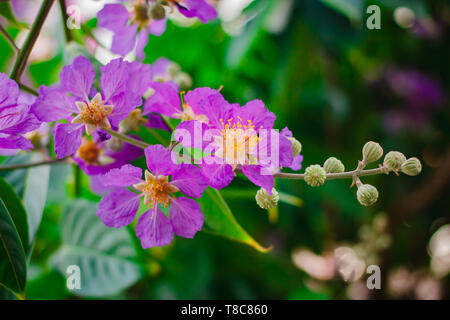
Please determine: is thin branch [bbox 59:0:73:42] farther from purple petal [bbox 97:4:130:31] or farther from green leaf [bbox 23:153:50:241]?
green leaf [bbox 23:153:50:241]

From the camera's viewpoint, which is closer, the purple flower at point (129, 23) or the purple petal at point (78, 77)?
the purple petal at point (78, 77)

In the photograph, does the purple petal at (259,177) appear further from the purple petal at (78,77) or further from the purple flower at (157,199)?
the purple petal at (78,77)

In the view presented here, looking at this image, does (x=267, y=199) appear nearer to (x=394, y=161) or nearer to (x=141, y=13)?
(x=394, y=161)

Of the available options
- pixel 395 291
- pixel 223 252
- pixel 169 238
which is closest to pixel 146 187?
pixel 169 238

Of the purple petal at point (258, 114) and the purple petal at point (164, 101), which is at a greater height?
the purple petal at point (164, 101)

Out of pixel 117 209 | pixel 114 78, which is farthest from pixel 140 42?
pixel 117 209

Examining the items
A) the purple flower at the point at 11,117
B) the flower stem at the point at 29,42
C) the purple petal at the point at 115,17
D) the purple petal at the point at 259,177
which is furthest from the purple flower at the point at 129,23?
the purple petal at the point at 259,177

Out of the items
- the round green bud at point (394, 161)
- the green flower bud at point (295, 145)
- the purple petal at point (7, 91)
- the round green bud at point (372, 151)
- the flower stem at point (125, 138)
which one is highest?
the purple petal at point (7, 91)
